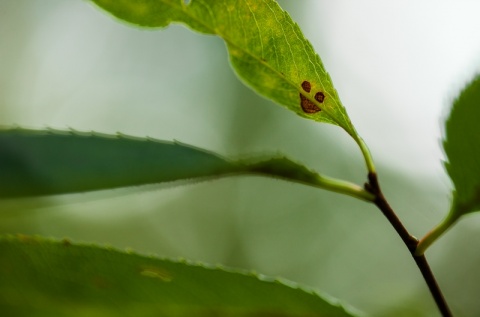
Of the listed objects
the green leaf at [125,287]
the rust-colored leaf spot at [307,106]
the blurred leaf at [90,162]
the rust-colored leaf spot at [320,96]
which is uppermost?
the rust-colored leaf spot at [320,96]

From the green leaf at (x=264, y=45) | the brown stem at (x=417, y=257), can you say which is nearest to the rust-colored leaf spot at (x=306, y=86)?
the green leaf at (x=264, y=45)

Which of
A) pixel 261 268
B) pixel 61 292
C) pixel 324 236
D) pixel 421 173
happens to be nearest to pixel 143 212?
pixel 261 268

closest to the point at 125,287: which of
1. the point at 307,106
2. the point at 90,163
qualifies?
the point at 90,163

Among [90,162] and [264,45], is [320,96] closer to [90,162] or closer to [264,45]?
[264,45]

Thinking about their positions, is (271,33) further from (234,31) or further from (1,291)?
(1,291)

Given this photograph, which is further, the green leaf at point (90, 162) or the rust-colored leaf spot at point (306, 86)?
the rust-colored leaf spot at point (306, 86)

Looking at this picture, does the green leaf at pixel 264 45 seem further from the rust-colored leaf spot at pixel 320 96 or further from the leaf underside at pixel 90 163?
the leaf underside at pixel 90 163
